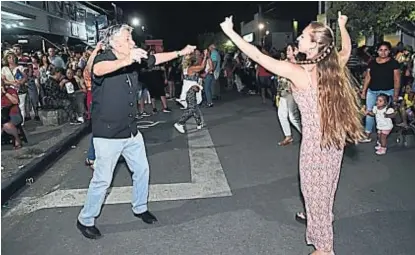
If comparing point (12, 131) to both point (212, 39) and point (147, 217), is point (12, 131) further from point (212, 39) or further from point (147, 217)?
point (212, 39)

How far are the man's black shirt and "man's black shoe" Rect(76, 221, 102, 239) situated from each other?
2.90 feet

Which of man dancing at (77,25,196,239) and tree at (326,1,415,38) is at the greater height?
tree at (326,1,415,38)

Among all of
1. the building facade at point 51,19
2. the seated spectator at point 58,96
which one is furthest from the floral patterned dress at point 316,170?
the building facade at point 51,19

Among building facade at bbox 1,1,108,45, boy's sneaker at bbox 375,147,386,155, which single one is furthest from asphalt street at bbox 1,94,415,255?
building facade at bbox 1,1,108,45

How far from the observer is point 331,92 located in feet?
11.8

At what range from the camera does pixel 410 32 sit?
1673cm

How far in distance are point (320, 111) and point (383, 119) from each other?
4588mm

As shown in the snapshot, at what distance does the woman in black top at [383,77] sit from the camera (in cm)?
792

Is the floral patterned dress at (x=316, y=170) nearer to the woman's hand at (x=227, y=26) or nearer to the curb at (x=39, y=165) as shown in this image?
the woman's hand at (x=227, y=26)

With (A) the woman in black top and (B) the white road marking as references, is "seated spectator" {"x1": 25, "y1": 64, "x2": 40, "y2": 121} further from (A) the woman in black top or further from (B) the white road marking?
(A) the woman in black top

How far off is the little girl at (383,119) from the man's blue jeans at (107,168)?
4.46 metres

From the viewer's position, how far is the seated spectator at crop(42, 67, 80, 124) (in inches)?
445

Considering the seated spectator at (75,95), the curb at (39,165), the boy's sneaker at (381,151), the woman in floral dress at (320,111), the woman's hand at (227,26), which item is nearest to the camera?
the woman's hand at (227,26)

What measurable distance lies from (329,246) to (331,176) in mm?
548
